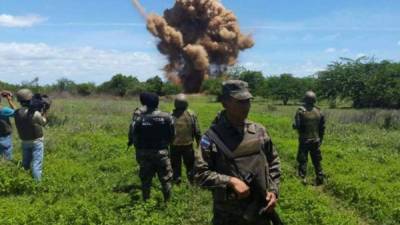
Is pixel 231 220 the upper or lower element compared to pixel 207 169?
lower

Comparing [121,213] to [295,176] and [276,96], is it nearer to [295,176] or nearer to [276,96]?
[295,176]

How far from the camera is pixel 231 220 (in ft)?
15.1

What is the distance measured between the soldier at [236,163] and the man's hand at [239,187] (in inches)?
0.7

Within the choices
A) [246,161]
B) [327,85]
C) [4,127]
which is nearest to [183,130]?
[4,127]

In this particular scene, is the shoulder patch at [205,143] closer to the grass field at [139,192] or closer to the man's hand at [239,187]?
the man's hand at [239,187]

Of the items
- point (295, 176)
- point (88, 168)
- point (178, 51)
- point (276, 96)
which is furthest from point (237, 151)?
point (178, 51)

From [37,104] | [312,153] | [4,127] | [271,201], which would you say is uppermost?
[37,104]

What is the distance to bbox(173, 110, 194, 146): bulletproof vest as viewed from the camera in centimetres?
1080

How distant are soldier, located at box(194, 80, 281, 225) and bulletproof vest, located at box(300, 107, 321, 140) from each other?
A: 23.4ft

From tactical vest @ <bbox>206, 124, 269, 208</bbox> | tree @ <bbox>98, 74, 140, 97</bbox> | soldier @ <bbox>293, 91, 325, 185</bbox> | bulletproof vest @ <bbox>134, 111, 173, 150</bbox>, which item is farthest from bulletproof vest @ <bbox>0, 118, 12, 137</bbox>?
tree @ <bbox>98, 74, 140, 97</bbox>

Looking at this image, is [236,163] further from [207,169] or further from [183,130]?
[183,130]

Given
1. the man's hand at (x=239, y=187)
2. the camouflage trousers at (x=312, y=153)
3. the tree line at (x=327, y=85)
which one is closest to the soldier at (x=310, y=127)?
the camouflage trousers at (x=312, y=153)

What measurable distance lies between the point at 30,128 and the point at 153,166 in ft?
8.67

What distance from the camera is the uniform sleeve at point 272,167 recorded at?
4633 mm
